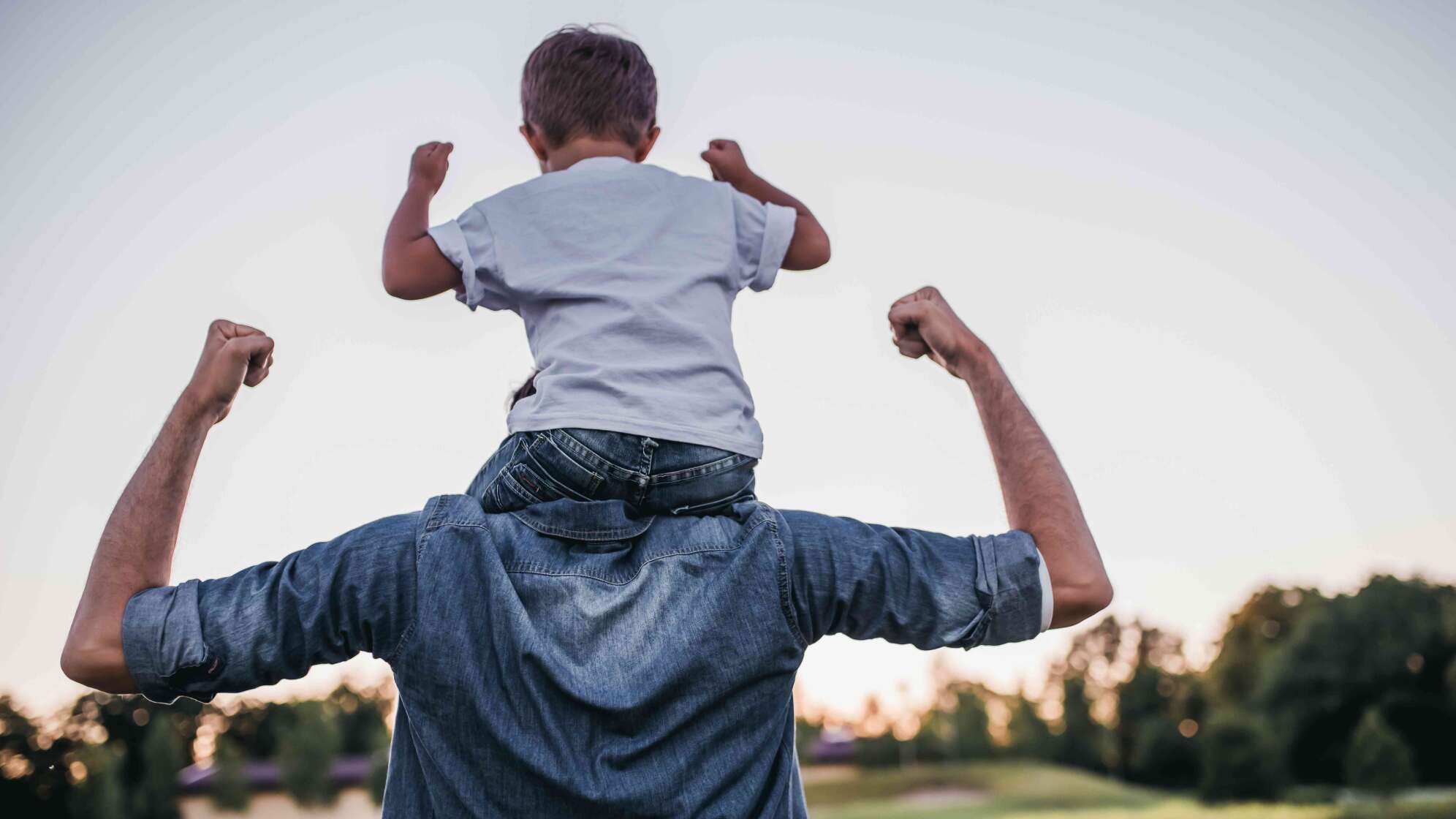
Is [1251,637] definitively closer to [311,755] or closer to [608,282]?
[311,755]

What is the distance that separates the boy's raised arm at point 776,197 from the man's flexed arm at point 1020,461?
20cm

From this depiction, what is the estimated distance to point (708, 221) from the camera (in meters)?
2.27

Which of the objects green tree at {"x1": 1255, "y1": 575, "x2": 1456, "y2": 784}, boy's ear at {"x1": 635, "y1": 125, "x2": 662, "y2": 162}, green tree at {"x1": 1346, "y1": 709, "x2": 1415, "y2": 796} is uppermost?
boy's ear at {"x1": 635, "y1": 125, "x2": 662, "y2": 162}

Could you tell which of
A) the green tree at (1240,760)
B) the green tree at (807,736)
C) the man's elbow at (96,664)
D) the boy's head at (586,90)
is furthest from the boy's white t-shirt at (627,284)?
the green tree at (807,736)

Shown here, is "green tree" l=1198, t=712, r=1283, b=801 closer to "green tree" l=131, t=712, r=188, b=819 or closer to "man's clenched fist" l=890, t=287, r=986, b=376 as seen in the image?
"green tree" l=131, t=712, r=188, b=819

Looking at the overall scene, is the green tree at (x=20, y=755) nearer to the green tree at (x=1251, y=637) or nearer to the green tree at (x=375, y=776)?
the green tree at (x=375, y=776)

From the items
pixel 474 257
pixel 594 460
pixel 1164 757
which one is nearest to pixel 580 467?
pixel 594 460

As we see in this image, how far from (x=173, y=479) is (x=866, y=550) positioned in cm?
119

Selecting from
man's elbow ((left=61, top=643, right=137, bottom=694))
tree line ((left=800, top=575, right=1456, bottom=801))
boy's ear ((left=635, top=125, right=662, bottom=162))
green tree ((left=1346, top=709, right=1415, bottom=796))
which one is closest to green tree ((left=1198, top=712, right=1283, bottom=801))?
tree line ((left=800, top=575, right=1456, bottom=801))

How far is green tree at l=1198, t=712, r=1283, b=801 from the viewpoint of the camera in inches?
1945

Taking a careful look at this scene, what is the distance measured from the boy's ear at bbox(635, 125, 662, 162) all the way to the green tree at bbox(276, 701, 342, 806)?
55937 mm

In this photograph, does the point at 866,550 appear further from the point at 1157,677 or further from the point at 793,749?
the point at 1157,677

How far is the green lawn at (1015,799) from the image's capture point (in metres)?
47.8

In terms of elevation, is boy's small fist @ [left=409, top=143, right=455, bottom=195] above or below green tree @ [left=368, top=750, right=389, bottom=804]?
above
